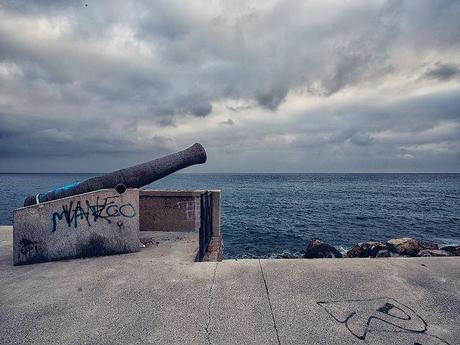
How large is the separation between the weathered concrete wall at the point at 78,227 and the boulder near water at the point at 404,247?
11357 mm

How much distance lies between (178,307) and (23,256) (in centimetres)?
377

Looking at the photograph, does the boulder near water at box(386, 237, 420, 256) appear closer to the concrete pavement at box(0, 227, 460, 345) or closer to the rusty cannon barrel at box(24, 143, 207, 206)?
the concrete pavement at box(0, 227, 460, 345)

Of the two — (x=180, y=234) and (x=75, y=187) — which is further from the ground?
(x=75, y=187)

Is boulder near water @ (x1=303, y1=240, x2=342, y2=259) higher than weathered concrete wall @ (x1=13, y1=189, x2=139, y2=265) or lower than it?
lower

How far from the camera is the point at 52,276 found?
450 centimetres

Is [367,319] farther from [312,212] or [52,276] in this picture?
[312,212]

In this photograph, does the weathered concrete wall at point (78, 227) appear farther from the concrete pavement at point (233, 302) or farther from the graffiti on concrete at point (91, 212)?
the concrete pavement at point (233, 302)

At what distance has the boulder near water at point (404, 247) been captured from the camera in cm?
1170

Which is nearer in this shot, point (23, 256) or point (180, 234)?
point (23, 256)

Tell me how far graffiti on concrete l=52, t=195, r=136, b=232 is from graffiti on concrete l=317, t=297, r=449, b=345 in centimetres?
408

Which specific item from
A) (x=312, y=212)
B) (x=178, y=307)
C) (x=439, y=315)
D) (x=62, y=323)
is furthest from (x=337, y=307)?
(x=312, y=212)

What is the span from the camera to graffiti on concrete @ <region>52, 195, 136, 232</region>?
535 centimetres

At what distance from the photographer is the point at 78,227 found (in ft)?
17.7

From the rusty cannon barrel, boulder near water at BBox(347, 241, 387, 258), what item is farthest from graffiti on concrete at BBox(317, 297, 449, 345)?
boulder near water at BBox(347, 241, 387, 258)
